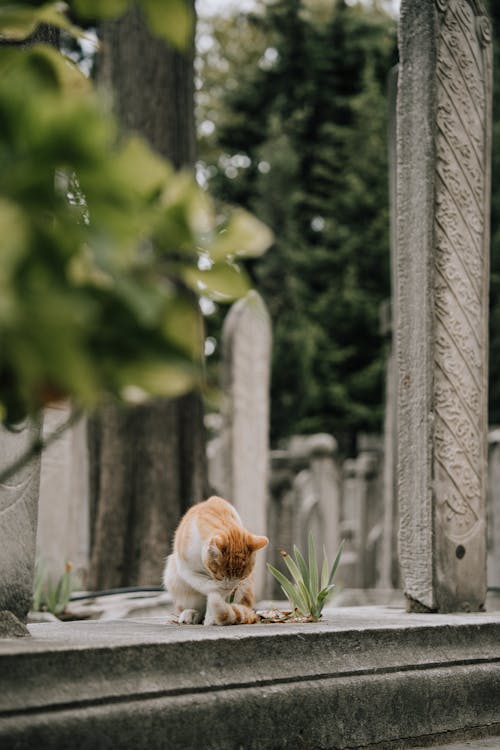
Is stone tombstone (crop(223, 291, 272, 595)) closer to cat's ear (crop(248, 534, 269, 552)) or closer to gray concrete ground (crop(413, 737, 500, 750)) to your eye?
cat's ear (crop(248, 534, 269, 552))

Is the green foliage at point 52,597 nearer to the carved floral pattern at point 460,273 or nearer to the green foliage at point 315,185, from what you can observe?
the carved floral pattern at point 460,273

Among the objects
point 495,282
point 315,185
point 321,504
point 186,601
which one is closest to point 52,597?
point 186,601

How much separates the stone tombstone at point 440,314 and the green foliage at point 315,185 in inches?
599

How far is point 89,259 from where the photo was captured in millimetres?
1203

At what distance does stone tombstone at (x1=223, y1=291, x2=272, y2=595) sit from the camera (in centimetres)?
695

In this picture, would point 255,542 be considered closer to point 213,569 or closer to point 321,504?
point 213,569

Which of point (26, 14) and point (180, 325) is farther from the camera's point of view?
point (26, 14)

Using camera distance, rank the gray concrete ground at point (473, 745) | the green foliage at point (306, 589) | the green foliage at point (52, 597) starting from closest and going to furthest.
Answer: the gray concrete ground at point (473, 745), the green foliage at point (306, 589), the green foliage at point (52, 597)

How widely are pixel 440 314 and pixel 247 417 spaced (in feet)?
11.1

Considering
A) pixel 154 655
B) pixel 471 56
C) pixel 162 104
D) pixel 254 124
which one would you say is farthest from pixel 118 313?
pixel 254 124

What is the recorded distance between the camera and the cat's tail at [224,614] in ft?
9.96

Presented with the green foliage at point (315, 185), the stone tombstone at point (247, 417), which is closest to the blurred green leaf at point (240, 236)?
the stone tombstone at point (247, 417)

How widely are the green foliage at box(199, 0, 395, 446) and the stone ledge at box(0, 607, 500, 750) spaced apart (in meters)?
16.3

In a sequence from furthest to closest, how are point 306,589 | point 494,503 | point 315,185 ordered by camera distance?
point 315,185 < point 494,503 < point 306,589
